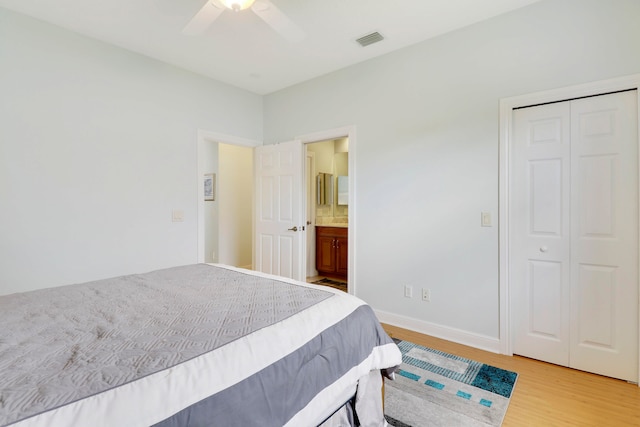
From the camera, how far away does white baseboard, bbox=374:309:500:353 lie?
2510 millimetres

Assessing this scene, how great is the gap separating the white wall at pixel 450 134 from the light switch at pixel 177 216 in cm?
193

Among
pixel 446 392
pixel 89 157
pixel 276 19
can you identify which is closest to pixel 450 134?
pixel 276 19

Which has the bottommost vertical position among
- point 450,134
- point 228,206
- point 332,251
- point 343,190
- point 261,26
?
point 332,251

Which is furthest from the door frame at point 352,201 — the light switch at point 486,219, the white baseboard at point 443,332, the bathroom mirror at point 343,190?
the bathroom mirror at point 343,190

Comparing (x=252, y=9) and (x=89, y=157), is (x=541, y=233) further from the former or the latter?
(x=89, y=157)

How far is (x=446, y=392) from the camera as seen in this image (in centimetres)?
193

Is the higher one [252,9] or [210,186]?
[252,9]

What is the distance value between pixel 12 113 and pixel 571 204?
4.24 meters

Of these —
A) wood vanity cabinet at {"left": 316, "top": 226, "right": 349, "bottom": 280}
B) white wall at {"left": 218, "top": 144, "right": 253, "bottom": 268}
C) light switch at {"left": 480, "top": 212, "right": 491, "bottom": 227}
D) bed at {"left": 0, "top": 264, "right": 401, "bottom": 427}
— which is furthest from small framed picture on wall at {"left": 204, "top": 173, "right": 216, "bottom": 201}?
light switch at {"left": 480, "top": 212, "right": 491, "bottom": 227}

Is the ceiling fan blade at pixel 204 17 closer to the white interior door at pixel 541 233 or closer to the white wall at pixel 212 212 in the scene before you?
the white interior door at pixel 541 233

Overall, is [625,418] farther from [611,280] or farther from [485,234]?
[485,234]

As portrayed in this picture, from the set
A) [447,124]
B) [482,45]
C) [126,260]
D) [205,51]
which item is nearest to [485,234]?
[447,124]

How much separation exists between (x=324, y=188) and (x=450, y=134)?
294cm

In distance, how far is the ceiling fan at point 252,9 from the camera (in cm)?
173
